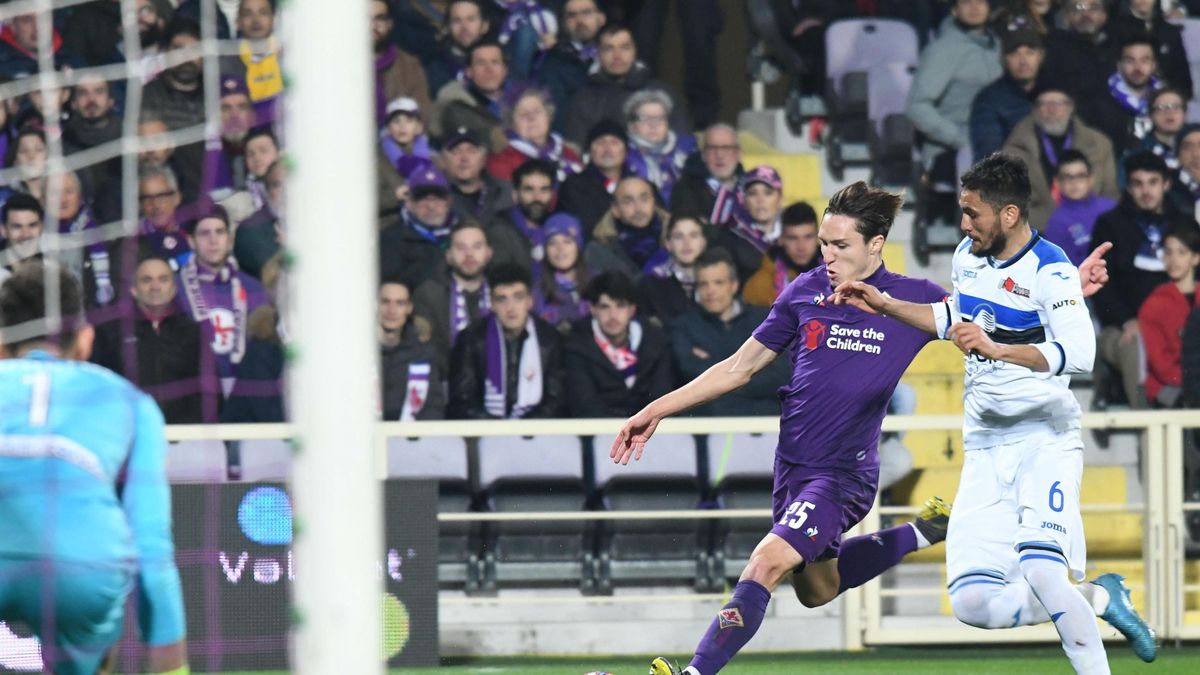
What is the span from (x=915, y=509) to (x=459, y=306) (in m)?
2.49

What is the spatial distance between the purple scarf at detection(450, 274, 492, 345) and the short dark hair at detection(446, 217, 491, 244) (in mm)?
230

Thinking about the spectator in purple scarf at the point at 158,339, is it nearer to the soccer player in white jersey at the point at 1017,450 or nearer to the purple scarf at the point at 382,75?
the purple scarf at the point at 382,75

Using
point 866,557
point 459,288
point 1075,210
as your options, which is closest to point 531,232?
point 459,288

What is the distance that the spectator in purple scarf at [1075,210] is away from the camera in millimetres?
10172

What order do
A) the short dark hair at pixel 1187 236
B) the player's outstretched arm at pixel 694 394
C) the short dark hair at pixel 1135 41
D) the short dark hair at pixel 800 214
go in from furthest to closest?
the short dark hair at pixel 1135 41 < the short dark hair at pixel 1187 236 < the short dark hair at pixel 800 214 < the player's outstretched arm at pixel 694 394

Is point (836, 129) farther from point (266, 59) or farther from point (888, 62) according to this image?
point (266, 59)

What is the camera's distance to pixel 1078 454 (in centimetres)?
599

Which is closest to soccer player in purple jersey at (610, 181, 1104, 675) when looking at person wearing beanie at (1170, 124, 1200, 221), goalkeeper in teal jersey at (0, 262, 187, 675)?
goalkeeper in teal jersey at (0, 262, 187, 675)

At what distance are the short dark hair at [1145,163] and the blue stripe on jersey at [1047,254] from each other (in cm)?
467

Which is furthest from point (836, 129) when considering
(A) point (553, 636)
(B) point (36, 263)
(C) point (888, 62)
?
(B) point (36, 263)

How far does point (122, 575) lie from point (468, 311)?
524 cm

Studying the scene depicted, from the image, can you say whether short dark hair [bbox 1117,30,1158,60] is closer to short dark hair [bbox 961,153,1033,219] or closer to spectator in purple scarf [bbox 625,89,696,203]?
spectator in purple scarf [bbox 625,89,696,203]

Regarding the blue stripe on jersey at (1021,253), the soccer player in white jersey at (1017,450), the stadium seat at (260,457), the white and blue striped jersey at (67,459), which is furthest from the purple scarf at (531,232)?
the white and blue striped jersey at (67,459)

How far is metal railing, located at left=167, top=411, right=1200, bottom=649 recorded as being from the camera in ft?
28.3
